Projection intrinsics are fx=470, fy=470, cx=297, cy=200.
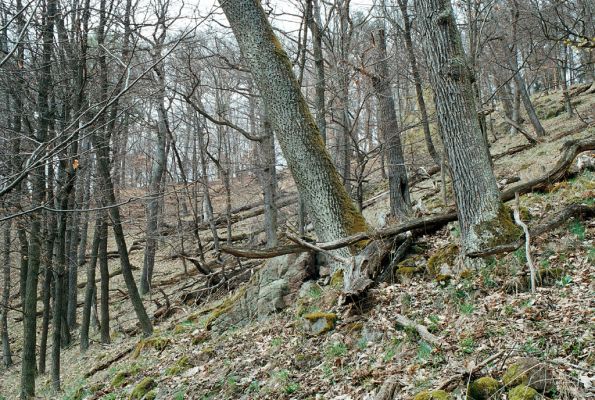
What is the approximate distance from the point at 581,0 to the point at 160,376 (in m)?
17.5

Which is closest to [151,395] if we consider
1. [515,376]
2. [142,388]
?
[142,388]

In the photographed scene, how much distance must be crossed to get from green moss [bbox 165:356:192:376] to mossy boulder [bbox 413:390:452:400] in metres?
4.10

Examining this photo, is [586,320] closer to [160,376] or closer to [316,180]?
[316,180]

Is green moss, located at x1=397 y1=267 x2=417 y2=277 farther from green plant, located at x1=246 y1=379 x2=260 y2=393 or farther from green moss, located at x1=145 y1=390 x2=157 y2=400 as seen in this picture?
green moss, located at x1=145 y1=390 x2=157 y2=400

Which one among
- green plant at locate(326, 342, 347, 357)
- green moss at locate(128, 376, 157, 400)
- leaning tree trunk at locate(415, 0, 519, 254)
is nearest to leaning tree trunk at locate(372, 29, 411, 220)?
leaning tree trunk at locate(415, 0, 519, 254)

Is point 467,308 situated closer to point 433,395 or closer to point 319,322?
point 433,395

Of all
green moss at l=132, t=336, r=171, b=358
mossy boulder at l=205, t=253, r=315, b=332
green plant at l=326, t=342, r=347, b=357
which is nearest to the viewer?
green plant at l=326, t=342, r=347, b=357

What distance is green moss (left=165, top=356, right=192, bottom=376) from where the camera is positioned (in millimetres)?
6477

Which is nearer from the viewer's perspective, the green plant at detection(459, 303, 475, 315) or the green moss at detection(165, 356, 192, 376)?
the green plant at detection(459, 303, 475, 315)

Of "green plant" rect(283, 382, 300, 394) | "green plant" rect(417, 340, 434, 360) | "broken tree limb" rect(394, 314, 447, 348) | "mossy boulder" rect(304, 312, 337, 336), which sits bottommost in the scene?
"green plant" rect(283, 382, 300, 394)

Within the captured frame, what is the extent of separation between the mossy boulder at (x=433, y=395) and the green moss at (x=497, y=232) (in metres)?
2.28

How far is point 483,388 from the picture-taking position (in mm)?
3115

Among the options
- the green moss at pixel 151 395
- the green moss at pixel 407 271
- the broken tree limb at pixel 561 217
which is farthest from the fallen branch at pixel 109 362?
the broken tree limb at pixel 561 217

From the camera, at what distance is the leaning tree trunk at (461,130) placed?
518cm
